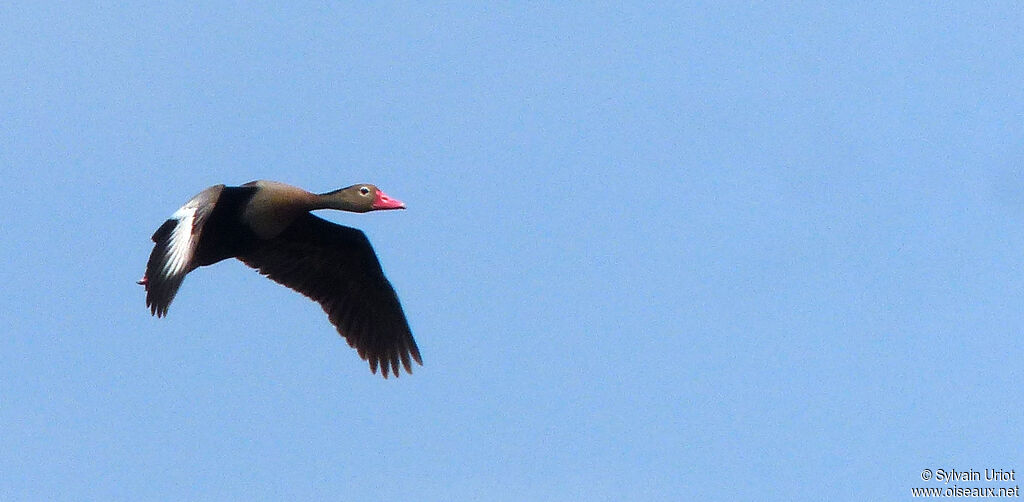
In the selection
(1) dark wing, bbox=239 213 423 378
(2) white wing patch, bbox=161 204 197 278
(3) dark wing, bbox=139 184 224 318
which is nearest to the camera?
(3) dark wing, bbox=139 184 224 318

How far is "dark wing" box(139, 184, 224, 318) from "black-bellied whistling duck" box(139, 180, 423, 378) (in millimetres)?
160

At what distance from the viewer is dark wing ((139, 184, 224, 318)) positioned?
37.2ft

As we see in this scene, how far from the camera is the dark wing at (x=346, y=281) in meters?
14.5

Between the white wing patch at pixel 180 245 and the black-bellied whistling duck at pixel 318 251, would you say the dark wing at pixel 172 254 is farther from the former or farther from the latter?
the black-bellied whistling duck at pixel 318 251

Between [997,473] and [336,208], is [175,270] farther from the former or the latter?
[997,473]

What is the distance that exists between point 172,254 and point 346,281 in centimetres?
343

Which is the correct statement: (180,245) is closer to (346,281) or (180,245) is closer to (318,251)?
(318,251)

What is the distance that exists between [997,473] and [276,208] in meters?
7.09

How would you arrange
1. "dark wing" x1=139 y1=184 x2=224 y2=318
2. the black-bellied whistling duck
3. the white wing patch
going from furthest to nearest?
the black-bellied whistling duck < the white wing patch < "dark wing" x1=139 y1=184 x2=224 y2=318

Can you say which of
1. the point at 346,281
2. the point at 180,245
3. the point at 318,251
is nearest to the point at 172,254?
the point at 180,245

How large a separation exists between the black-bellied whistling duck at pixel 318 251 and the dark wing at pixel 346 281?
0.4 inches

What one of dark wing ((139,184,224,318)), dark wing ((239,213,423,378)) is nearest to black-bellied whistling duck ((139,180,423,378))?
dark wing ((239,213,423,378))

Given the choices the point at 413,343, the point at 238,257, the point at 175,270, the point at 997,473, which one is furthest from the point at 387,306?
the point at 997,473

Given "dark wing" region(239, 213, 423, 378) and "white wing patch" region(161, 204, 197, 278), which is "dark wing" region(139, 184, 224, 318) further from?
"dark wing" region(239, 213, 423, 378)
